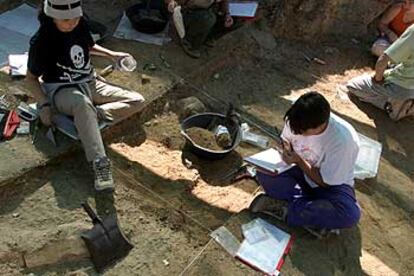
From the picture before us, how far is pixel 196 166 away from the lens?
177 inches

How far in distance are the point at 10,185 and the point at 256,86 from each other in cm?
249

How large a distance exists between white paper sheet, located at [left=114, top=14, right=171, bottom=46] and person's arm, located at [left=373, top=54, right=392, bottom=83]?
1874mm

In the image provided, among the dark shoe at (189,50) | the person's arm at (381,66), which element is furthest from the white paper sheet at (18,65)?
the person's arm at (381,66)

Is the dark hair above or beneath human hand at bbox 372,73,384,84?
above

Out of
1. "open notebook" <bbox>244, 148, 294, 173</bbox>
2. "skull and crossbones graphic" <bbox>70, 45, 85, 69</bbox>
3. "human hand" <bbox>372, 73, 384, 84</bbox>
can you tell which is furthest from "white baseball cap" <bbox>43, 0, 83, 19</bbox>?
"human hand" <bbox>372, 73, 384, 84</bbox>

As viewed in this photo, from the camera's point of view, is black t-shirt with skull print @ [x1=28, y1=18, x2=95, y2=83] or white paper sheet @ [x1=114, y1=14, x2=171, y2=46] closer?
black t-shirt with skull print @ [x1=28, y1=18, x2=95, y2=83]

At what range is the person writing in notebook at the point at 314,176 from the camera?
3.51 metres

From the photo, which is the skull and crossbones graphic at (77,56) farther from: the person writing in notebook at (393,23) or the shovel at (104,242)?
the person writing in notebook at (393,23)

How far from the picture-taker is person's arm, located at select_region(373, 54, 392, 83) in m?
5.11

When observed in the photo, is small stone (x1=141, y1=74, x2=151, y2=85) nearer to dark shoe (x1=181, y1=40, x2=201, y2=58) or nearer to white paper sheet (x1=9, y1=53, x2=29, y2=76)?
dark shoe (x1=181, y1=40, x2=201, y2=58)

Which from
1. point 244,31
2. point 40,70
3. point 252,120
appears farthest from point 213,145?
point 244,31

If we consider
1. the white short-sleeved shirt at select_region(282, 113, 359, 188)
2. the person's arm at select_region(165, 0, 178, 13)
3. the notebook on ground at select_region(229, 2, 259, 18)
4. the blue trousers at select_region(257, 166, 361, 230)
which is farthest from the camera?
the notebook on ground at select_region(229, 2, 259, 18)

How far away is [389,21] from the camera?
6094 mm

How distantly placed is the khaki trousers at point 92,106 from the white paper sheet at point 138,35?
1075 mm
